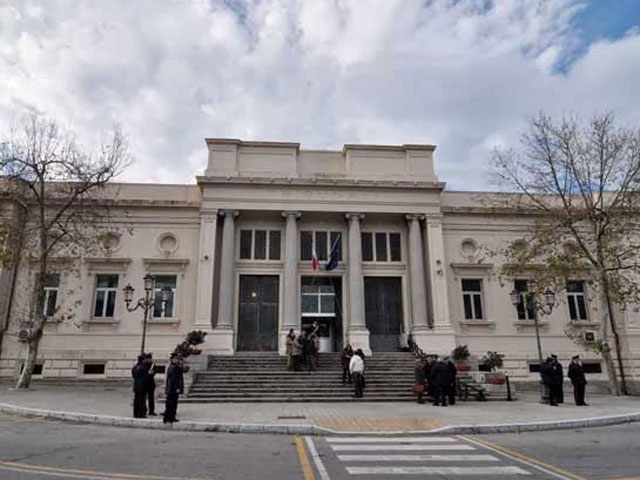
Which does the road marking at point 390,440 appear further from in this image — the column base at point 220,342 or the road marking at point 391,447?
the column base at point 220,342

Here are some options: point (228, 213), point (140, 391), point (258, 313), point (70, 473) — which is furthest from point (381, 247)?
point (70, 473)

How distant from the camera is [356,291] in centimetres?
2425

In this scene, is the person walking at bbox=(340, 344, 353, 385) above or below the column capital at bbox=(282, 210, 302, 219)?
below

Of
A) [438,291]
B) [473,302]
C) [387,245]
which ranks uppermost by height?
[387,245]

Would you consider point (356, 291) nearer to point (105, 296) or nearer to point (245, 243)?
point (245, 243)

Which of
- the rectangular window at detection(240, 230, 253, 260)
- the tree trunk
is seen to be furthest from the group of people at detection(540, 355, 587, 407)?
the rectangular window at detection(240, 230, 253, 260)

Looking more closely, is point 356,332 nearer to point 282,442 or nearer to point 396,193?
point 396,193

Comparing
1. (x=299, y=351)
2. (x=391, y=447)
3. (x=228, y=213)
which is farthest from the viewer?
(x=228, y=213)

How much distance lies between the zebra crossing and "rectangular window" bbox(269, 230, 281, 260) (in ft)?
52.9

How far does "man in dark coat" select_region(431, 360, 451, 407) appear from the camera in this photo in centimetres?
1560

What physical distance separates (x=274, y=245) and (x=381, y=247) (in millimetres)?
5858

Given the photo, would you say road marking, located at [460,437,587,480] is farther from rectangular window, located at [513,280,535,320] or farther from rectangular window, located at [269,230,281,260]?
rectangular window, located at [269,230,281,260]

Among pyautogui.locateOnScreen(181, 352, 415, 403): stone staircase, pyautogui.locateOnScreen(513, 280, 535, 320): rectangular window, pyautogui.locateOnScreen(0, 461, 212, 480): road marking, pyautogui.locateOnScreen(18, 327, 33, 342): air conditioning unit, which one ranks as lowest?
pyautogui.locateOnScreen(0, 461, 212, 480): road marking

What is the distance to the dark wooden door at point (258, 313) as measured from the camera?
80.7ft
